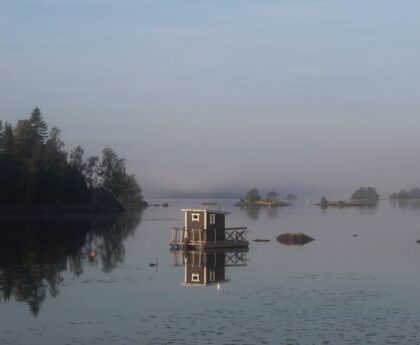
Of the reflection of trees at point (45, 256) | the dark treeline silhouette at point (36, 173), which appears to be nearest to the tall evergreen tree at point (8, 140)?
the dark treeline silhouette at point (36, 173)

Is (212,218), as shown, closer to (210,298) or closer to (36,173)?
(210,298)

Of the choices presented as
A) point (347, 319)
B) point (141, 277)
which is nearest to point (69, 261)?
point (141, 277)

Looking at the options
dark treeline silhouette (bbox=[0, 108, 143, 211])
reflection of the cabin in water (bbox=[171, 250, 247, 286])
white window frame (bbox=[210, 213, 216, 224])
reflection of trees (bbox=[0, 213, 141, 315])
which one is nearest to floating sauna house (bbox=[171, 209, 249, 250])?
white window frame (bbox=[210, 213, 216, 224])

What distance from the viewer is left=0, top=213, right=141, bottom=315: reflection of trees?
4209cm

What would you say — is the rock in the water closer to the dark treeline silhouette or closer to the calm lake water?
the calm lake water

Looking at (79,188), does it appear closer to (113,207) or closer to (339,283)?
(113,207)

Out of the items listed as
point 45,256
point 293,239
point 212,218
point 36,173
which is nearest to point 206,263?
point 212,218

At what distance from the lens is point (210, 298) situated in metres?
39.7

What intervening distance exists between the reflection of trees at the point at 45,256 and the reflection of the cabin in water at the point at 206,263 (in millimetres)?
5940

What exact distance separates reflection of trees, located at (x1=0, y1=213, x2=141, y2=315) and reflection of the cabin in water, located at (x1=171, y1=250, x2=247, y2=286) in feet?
19.5

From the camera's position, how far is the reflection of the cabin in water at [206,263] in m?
48.7

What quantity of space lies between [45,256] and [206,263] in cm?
1505

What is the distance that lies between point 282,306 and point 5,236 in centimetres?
5741

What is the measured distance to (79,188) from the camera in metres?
170
